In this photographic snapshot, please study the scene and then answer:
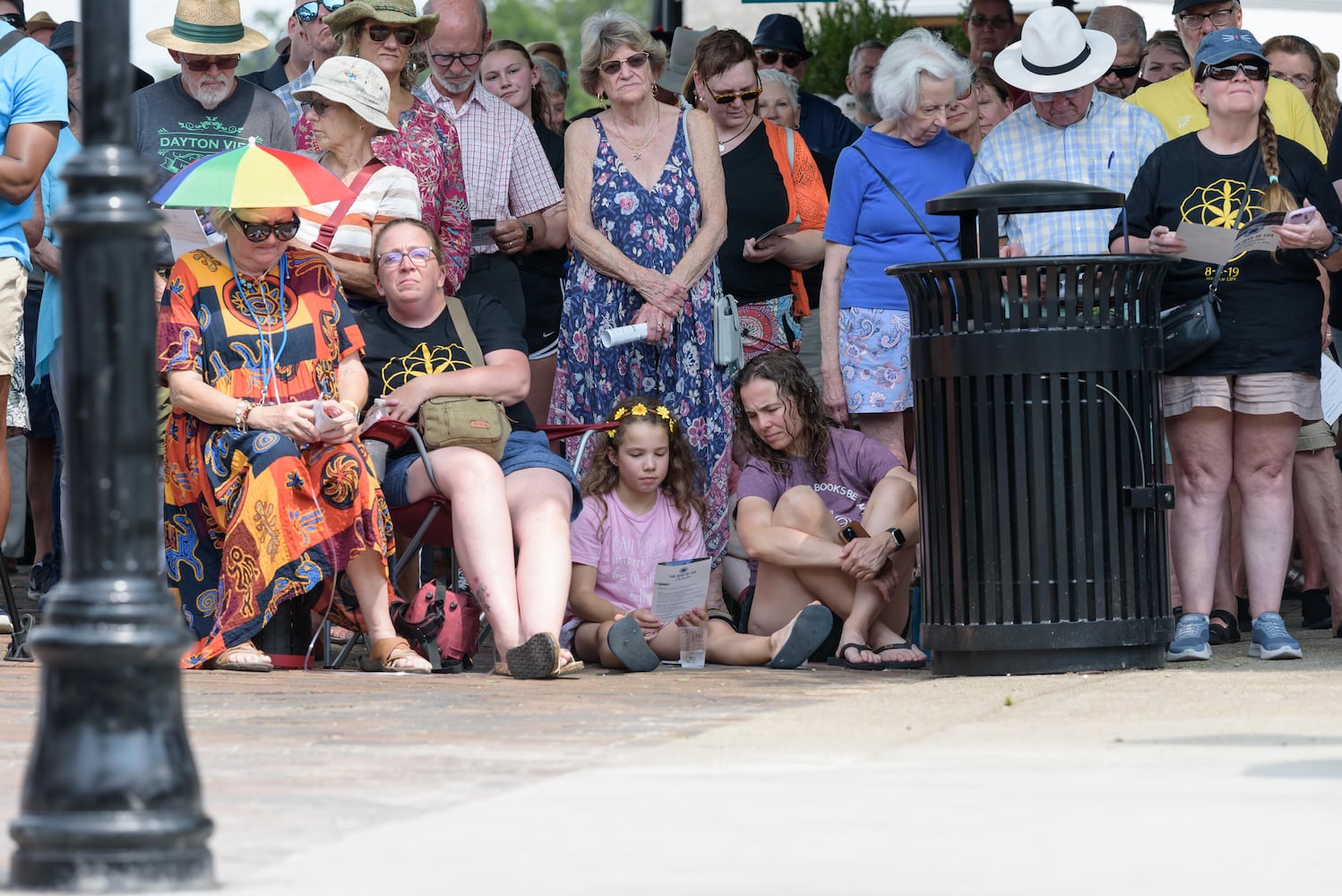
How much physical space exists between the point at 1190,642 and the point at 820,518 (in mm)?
1341

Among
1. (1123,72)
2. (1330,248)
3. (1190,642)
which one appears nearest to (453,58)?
(1123,72)

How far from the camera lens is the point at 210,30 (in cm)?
826

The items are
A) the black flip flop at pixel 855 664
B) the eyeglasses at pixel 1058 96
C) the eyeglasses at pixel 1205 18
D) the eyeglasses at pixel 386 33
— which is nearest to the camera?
the black flip flop at pixel 855 664

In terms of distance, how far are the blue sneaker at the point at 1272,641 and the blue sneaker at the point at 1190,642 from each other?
0.64 feet

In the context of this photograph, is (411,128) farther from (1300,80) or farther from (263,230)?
(1300,80)

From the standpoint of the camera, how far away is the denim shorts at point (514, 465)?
7.32 metres

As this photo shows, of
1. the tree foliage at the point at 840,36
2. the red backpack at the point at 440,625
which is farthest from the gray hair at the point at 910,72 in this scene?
the tree foliage at the point at 840,36

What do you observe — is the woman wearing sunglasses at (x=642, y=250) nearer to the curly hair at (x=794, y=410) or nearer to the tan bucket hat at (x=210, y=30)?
the curly hair at (x=794, y=410)

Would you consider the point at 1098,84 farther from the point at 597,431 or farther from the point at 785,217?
the point at 597,431

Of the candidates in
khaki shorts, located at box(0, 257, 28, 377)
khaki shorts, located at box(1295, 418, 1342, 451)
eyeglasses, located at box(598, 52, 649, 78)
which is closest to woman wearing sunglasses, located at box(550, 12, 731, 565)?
eyeglasses, located at box(598, 52, 649, 78)

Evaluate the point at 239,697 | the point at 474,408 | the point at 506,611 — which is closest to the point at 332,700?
the point at 239,697

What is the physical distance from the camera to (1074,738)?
495 cm

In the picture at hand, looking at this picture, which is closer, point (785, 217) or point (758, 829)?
point (758, 829)

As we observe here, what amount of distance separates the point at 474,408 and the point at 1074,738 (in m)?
2.92
